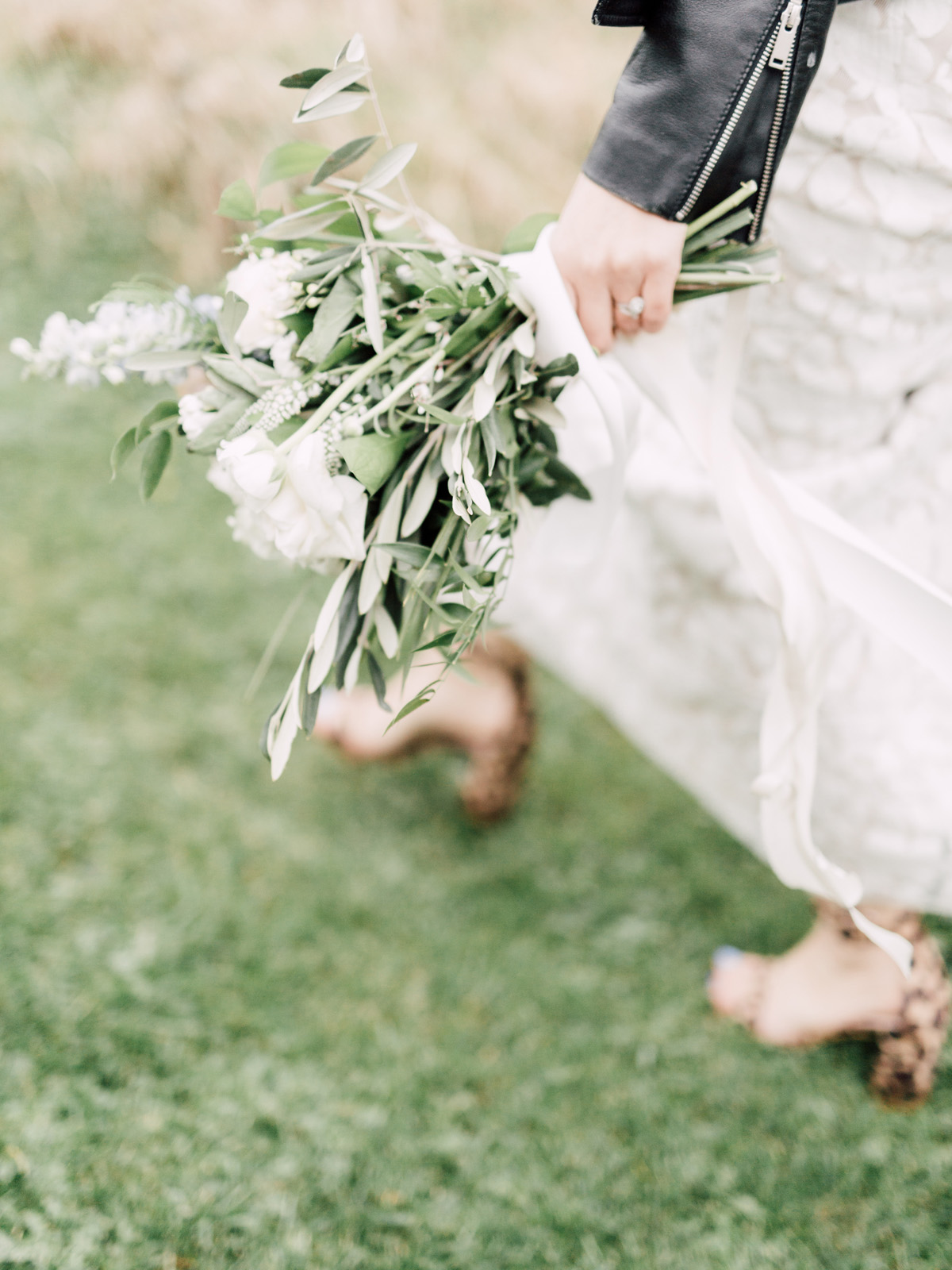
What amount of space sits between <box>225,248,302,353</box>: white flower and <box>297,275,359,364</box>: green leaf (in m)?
0.04

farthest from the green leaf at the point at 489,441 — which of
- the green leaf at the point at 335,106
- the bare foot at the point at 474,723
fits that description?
the bare foot at the point at 474,723

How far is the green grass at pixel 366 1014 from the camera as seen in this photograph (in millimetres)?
1402

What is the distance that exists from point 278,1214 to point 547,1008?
0.59 meters

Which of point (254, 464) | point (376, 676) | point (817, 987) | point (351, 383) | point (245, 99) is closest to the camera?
point (254, 464)

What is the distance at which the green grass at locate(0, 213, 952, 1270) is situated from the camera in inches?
55.2

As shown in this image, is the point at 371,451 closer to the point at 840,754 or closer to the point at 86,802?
the point at 840,754

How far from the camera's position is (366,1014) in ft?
5.59

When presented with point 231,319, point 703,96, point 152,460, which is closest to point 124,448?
point 152,460

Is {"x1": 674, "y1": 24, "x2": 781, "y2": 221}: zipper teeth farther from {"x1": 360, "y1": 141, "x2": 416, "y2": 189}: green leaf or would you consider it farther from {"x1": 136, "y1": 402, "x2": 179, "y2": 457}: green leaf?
{"x1": 136, "y1": 402, "x2": 179, "y2": 457}: green leaf

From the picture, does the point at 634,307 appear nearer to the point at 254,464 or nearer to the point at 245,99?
the point at 254,464

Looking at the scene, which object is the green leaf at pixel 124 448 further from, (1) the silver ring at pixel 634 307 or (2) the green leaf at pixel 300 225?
(1) the silver ring at pixel 634 307

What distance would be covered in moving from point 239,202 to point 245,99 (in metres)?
3.07

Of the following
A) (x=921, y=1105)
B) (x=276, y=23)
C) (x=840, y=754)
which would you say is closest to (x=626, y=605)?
(x=840, y=754)

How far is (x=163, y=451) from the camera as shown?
1142 millimetres
